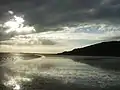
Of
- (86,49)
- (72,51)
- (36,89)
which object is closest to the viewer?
(36,89)

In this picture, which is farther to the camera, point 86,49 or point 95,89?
point 86,49

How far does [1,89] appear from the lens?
21734mm

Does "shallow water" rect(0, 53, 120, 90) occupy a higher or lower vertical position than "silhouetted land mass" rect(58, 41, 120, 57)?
lower

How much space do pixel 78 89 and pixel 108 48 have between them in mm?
120646

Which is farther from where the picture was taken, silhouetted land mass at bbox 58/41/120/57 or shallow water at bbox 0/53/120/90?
silhouetted land mass at bbox 58/41/120/57

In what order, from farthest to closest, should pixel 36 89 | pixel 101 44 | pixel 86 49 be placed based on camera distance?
A: pixel 86 49
pixel 101 44
pixel 36 89

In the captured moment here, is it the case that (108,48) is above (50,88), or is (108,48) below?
above

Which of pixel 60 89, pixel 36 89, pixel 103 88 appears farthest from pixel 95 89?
pixel 36 89

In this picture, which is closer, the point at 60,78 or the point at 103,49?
the point at 60,78

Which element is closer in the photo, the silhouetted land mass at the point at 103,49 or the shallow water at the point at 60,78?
the shallow water at the point at 60,78

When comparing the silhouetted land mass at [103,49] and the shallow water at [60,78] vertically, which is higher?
the silhouetted land mass at [103,49]

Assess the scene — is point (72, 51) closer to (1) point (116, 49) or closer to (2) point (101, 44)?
(2) point (101, 44)

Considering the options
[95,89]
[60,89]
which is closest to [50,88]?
[60,89]

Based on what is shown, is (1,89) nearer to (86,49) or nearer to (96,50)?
→ (96,50)
